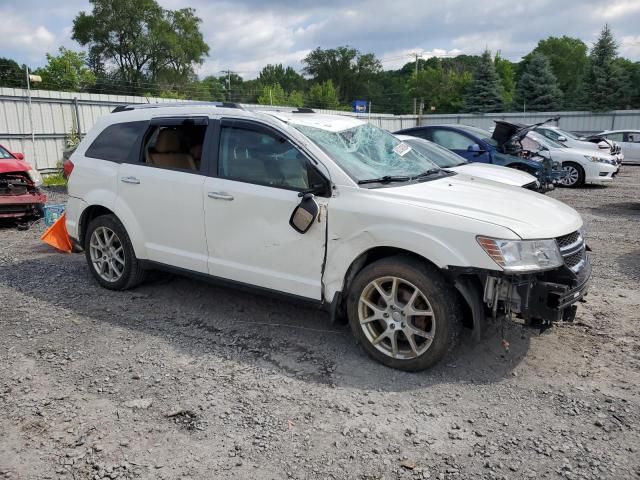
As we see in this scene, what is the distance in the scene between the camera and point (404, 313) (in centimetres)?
383

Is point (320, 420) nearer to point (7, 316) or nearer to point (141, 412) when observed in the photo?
point (141, 412)

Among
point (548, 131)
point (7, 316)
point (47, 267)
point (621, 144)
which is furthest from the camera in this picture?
point (621, 144)

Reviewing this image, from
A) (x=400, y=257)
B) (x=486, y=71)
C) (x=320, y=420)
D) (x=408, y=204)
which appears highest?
(x=486, y=71)

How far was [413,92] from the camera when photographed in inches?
2549

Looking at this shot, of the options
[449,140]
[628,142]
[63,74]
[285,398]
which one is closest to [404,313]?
[285,398]

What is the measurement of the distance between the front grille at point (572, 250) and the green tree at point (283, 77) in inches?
3479

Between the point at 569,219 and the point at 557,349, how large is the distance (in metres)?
1.03

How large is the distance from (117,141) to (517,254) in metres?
4.05

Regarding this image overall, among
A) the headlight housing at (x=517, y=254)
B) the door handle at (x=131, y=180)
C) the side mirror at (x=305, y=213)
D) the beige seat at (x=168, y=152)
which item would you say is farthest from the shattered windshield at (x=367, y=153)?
the door handle at (x=131, y=180)

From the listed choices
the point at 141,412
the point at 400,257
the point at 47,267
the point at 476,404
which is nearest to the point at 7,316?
the point at 47,267

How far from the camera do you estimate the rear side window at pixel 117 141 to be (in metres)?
5.41

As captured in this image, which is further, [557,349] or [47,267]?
[47,267]

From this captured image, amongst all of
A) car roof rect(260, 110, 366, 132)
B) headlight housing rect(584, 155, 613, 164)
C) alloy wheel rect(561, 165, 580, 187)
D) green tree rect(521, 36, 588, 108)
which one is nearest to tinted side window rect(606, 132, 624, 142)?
headlight housing rect(584, 155, 613, 164)

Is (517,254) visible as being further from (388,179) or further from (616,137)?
(616,137)
